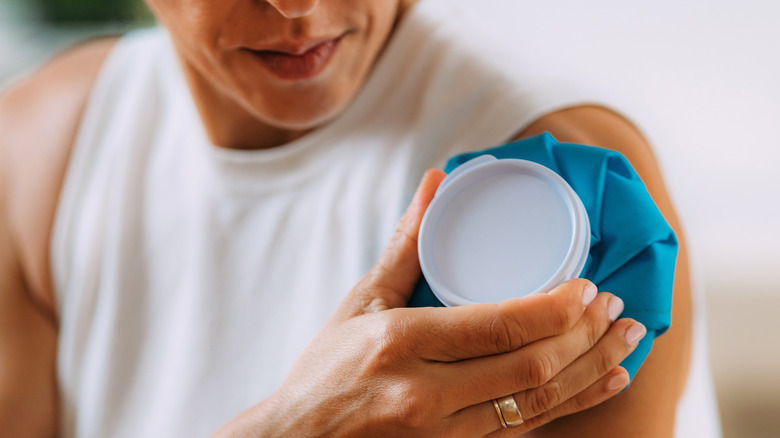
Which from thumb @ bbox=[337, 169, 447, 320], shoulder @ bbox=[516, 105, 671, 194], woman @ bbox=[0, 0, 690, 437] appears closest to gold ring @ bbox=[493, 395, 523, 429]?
woman @ bbox=[0, 0, 690, 437]

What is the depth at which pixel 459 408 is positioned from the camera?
0.47m

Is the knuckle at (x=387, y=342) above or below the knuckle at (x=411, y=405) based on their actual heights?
above

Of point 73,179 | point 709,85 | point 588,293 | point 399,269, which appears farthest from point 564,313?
point 709,85

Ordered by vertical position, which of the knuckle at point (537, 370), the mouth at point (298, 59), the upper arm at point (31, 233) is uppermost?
the mouth at point (298, 59)

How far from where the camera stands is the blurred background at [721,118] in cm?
110

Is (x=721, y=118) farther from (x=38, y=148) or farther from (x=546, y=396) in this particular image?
(x=38, y=148)

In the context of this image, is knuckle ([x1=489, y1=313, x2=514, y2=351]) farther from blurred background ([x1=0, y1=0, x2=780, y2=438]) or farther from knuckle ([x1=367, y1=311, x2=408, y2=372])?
blurred background ([x1=0, y1=0, x2=780, y2=438])

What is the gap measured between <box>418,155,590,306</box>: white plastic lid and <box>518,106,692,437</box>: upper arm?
0.11m

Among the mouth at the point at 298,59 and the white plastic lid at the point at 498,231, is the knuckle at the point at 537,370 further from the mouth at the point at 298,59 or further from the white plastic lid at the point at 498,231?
the mouth at the point at 298,59

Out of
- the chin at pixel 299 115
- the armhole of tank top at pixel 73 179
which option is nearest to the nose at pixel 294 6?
the chin at pixel 299 115

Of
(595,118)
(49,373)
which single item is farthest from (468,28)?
(49,373)

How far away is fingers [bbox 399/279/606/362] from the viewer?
44 centimetres

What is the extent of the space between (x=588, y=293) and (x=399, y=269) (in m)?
0.14

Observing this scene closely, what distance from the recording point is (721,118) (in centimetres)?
115
